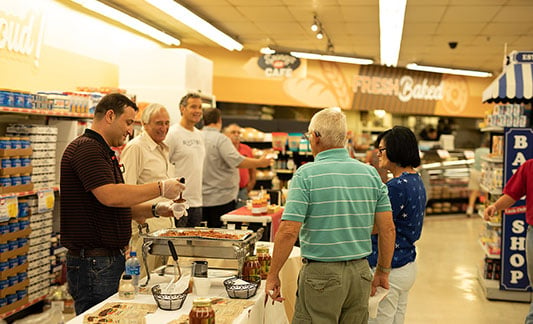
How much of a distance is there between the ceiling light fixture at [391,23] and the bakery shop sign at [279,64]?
168 cm

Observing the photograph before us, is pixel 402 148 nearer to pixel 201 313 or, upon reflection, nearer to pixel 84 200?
pixel 201 313

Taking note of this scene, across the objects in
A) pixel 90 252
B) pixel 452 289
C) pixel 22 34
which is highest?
pixel 22 34

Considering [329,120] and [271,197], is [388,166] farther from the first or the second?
[271,197]

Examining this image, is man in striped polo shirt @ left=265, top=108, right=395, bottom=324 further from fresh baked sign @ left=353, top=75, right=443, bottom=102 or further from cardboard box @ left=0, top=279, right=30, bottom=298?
fresh baked sign @ left=353, top=75, right=443, bottom=102

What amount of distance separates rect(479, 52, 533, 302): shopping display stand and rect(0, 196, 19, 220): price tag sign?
17.5ft

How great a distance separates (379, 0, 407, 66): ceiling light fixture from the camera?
25.5ft

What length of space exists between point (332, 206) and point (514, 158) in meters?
4.79

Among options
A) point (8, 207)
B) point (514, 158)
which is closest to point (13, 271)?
point (8, 207)

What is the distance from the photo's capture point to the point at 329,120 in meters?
3.28

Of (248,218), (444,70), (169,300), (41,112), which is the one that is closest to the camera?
(169,300)

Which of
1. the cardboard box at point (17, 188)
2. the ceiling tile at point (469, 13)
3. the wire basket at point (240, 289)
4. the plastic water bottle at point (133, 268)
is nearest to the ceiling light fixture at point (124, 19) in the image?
the cardboard box at point (17, 188)

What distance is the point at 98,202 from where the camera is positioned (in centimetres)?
341

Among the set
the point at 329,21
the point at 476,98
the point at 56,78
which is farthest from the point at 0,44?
the point at 476,98

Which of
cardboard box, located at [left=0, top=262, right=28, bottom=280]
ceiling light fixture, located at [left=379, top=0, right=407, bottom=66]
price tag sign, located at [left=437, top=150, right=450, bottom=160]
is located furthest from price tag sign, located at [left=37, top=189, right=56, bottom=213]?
price tag sign, located at [left=437, top=150, right=450, bottom=160]
